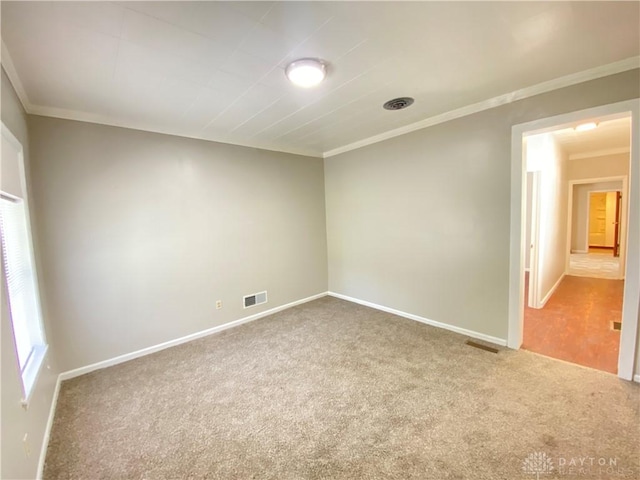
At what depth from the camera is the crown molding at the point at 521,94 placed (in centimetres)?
207

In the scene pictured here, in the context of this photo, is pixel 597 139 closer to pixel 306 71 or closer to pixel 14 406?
pixel 306 71

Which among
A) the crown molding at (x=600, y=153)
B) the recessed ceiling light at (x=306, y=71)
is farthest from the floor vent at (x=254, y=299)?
the crown molding at (x=600, y=153)

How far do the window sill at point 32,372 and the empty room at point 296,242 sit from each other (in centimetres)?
2

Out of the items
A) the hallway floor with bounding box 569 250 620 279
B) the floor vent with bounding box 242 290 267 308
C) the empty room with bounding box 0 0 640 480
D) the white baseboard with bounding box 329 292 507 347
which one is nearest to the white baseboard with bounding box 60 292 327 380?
the empty room with bounding box 0 0 640 480

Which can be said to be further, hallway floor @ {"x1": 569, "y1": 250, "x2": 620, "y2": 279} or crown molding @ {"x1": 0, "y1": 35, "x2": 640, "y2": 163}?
hallway floor @ {"x1": 569, "y1": 250, "x2": 620, "y2": 279}

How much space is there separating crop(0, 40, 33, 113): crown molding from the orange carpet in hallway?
4.82m

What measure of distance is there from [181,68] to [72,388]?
114 inches

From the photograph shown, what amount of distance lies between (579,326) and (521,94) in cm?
286

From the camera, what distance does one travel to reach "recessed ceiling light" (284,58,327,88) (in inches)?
73.6

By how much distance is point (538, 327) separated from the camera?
336cm

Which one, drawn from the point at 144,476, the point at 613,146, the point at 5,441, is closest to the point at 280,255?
the point at 144,476

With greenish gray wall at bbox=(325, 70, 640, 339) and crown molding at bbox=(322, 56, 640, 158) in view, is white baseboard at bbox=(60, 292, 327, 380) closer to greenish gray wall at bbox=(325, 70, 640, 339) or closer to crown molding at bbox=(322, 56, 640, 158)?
greenish gray wall at bbox=(325, 70, 640, 339)

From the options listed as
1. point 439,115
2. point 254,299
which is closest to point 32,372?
point 254,299

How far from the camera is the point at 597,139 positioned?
176 inches
